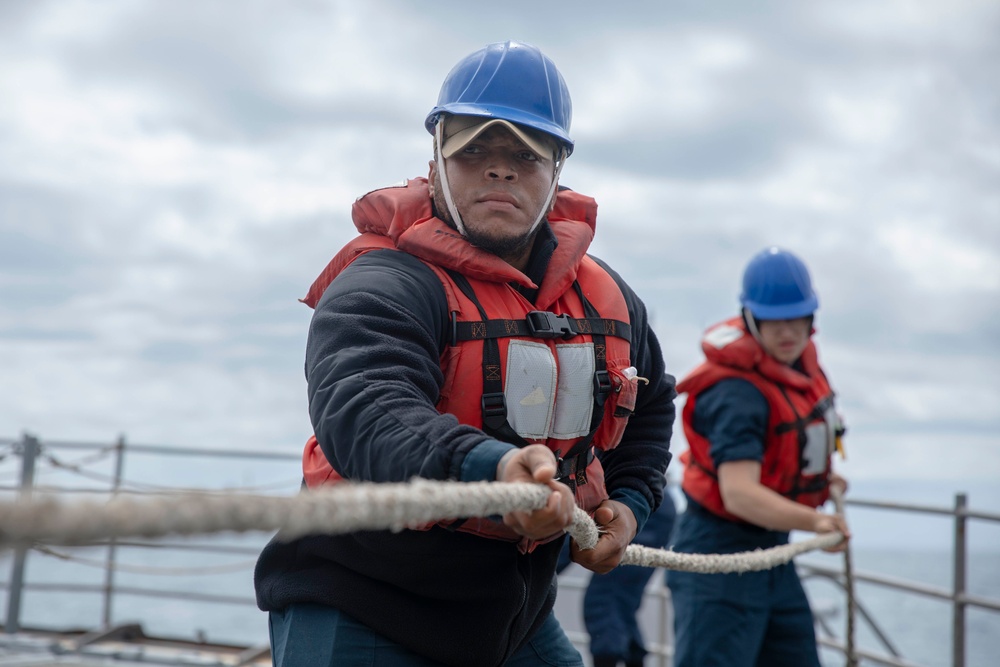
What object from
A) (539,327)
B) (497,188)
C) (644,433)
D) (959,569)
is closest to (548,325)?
(539,327)

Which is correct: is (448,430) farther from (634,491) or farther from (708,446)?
(708,446)

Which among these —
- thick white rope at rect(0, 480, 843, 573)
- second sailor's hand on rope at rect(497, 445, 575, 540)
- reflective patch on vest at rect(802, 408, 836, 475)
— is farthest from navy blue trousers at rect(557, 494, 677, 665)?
thick white rope at rect(0, 480, 843, 573)

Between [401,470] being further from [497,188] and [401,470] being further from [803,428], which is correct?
[803,428]

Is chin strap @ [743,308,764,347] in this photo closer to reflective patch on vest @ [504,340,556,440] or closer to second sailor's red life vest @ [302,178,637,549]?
second sailor's red life vest @ [302,178,637,549]

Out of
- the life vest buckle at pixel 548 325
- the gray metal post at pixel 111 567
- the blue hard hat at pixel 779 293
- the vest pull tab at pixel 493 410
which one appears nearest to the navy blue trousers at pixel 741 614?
the blue hard hat at pixel 779 293

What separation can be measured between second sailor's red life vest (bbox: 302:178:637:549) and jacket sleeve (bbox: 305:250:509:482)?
0.07m

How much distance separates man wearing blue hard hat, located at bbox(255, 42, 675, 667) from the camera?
5.28 ft

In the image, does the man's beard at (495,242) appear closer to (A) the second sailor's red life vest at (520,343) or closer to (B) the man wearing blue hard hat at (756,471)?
(A) the second sailor's red life vest at (520,343)

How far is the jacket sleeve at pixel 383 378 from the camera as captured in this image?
150 cm

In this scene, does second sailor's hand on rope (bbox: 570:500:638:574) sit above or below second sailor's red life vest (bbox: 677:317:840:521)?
below

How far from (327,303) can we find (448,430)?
1.28 ft

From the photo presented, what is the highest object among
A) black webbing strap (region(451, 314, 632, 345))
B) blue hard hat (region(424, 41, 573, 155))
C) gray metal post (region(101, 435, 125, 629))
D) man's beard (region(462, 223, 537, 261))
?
blue hard hat (region(424, 41, 573, 155))

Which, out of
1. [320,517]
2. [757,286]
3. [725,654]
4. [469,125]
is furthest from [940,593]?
[320,517]

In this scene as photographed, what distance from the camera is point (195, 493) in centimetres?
98
